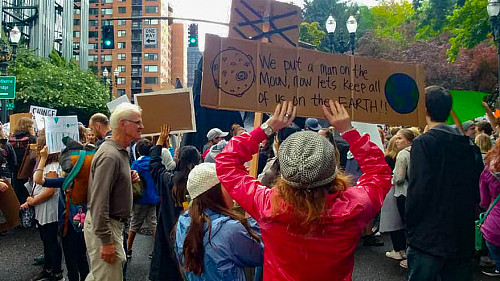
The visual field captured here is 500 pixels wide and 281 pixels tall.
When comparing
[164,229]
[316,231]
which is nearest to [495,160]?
[316,231]

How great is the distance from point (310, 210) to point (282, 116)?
0.68 meters

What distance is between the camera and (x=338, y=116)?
240cm

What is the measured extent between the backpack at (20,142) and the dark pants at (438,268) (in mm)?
7129

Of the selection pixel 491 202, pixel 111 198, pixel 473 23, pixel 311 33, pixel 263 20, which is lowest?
pixel 491 202

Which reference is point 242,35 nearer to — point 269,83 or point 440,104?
point 269,83

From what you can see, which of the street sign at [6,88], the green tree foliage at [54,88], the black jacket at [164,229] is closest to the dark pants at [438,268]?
the black jacket at [164,229]

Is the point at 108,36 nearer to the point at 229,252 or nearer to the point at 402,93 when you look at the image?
the point at 402,93

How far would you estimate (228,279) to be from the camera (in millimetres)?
2314

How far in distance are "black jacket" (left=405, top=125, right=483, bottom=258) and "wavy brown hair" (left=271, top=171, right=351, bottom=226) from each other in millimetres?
1491

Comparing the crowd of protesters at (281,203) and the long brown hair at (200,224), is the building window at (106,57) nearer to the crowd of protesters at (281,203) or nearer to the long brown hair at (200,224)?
the crowd of protesters at (281,203)

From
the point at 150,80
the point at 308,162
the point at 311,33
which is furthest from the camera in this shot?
the point at 150,80

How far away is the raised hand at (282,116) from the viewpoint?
2326 millimetres

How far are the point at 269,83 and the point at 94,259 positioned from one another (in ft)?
6.89

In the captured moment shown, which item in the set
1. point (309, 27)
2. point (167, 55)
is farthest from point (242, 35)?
point (167, 55)
